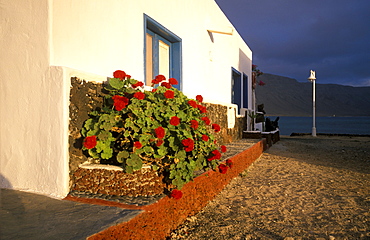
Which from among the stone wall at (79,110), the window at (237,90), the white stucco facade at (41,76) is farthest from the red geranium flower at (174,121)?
the window at (237,90)

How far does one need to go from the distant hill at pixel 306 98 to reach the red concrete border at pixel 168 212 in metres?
126

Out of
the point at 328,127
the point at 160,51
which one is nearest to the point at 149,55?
the point at 160,51

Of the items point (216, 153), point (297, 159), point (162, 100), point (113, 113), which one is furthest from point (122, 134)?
point (297, 159)

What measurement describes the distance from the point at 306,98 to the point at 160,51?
147 metres

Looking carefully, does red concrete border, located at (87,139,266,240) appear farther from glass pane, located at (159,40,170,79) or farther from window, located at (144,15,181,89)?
glass pane, located at (159,40,170,79)

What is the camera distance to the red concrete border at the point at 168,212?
2021 mm

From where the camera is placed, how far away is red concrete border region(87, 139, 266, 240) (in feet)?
6.63

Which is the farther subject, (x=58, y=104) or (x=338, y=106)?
(x=338, y=106)

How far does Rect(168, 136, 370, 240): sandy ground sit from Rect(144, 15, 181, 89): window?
2326mm

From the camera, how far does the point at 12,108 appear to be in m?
2.79

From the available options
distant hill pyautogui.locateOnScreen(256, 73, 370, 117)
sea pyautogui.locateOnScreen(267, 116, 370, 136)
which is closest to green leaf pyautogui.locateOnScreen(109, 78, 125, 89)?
sea pyautogui.locateOnScreen(267, 116, 370, 136)

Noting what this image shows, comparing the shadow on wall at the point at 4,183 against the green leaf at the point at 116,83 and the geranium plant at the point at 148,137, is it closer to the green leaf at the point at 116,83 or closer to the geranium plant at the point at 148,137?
the geranium plant at the point at 148,137

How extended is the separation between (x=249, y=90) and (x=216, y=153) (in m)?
9.44

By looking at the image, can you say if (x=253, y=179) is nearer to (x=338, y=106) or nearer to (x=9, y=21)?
(x=9, y=21)
